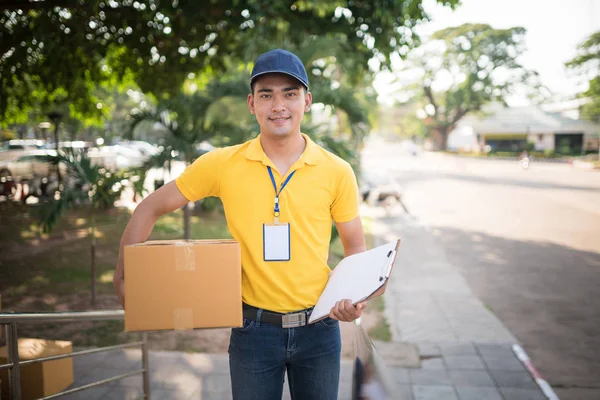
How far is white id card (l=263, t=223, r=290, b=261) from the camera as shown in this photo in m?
1.80

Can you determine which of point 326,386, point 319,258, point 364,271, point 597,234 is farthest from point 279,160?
point 597,234

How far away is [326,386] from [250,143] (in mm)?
1013

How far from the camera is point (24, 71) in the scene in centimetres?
930

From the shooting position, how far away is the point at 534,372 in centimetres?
427

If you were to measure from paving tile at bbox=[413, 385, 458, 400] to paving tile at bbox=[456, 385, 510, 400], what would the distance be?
6 cm

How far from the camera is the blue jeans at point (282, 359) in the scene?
1.84m

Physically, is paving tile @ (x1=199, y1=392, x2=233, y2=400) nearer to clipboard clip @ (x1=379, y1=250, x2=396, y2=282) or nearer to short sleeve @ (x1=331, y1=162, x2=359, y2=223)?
short sleeve @ (x1=331, y1=162, x2=359, y2=223)

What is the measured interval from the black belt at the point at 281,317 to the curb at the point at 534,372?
3034 millimetres

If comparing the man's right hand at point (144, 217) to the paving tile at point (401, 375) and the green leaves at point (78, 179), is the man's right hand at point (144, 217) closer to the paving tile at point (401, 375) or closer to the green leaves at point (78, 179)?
the paving tile at point (401, 375)

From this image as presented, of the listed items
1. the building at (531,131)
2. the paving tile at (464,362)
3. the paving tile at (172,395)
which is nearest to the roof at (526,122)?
the building at (531,131)

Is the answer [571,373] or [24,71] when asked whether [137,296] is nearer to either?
[571,373]

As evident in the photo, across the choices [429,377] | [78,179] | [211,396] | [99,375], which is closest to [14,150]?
[78,179]

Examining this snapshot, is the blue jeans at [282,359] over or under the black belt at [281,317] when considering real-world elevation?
under

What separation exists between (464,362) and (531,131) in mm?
51526
